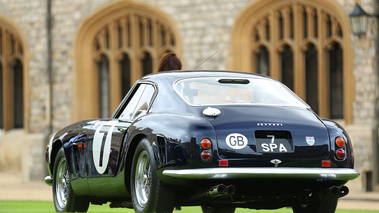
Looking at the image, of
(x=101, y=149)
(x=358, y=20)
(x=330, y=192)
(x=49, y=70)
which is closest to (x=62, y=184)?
(x=101, y=149)

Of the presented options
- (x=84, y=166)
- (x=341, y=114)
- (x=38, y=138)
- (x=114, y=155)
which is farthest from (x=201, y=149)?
(x=38, y=138)

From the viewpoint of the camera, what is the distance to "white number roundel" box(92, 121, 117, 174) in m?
8.84

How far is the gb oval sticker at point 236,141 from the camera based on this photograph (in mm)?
7551

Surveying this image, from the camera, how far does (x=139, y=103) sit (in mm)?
8883

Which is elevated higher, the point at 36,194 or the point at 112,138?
the point at 112,138

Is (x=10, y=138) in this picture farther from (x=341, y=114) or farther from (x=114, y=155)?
(x=114, y=155)

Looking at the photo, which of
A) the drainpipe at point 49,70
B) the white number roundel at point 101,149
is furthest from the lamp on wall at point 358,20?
the white number roundel at point 101,149

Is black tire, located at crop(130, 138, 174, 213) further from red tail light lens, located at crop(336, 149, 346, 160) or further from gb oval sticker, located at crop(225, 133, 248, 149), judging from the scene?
red tail light lens, located at crop(336, 149, 346, 160)

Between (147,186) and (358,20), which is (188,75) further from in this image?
(358,20)

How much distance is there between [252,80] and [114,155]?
4.53 ft

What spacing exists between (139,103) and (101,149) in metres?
0.54

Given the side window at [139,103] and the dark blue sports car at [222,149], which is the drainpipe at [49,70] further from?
the dark blue sports car at [222,149]

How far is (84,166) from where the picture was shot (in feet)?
30.7

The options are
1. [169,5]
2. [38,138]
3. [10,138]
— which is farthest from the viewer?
[10,138]
